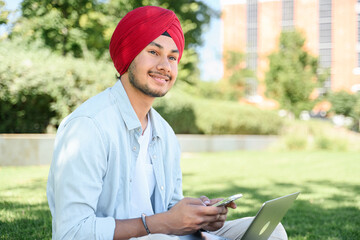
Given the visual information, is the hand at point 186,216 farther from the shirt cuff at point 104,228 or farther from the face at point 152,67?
the face at point 152,67

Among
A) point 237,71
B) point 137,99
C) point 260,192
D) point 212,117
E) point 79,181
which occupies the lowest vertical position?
point 260,192

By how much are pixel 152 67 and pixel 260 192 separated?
4.59 meters

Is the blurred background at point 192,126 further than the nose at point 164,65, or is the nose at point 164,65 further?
the blurred background at point 192,126

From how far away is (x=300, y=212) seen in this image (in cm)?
479

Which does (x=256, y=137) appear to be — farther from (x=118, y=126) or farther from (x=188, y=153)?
(x=118, y=126)

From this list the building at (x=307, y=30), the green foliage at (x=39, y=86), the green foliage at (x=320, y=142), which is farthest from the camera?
the building at (x=307, y=30)

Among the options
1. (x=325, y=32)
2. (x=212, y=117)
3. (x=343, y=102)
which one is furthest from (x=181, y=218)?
(x=325, y=32)

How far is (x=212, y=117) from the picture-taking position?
1595 cm

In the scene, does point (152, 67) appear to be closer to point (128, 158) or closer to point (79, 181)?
point (128, 158)

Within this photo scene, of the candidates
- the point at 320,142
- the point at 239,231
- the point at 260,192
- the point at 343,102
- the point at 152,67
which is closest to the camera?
the point at 152,67

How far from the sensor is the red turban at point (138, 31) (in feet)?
6.52

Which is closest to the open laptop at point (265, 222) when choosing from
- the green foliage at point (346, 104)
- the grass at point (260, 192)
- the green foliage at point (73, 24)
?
the grass at point (260, 192)

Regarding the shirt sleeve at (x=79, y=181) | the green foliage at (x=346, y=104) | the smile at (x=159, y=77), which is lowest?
the green foliage at (x=346, y=104)

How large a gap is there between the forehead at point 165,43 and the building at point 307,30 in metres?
46.1
